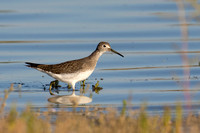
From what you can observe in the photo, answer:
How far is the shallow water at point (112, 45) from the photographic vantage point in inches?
486

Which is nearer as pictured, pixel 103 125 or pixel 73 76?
pixel 103 125

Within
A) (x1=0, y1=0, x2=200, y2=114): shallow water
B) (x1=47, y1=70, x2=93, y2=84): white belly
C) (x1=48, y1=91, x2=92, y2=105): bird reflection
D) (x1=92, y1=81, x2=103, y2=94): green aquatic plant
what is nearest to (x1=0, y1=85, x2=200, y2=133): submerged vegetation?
(x1=0, y1=0, x2=200, y2=114): shallow water

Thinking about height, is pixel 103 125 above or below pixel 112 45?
below

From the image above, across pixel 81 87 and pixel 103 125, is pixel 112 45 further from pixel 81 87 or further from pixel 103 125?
pixel 103 125

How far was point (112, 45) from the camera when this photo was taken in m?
17.9

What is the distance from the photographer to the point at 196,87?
493 inches

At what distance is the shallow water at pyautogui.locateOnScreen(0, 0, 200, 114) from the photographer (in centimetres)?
1234

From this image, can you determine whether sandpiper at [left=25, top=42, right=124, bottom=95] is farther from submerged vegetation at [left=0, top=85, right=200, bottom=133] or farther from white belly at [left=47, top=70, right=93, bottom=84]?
submerged vegetation at [left=0, top=85, right=200, bottom=133]

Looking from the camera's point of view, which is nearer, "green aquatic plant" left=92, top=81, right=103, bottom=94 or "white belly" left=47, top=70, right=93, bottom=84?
"white belly" left=47, top=70, right=93, bottom=84

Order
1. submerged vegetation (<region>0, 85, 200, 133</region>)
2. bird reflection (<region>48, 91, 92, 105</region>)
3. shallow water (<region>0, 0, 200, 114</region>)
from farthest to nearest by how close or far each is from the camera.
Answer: shallow water (<region>0, 0, 200, 114</region>) < bird reflection (<region>48, 91, 92, 105</region>) < submerged vegetation (<region>0, 85, 200, 133</region>)

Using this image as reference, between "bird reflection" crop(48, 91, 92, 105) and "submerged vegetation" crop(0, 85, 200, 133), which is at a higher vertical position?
"bird reflection" crop(48, 91, 92, 105)

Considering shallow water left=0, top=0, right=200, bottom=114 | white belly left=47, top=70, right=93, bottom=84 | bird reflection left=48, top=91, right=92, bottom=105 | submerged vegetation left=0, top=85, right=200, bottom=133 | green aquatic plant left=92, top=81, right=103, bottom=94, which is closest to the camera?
submerged vegetation left=0, top=85, right=200, bottom=133

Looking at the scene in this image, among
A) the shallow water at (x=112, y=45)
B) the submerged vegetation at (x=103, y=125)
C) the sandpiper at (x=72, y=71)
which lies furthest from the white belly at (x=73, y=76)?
the submerged vegetation at (x=103, y=125)

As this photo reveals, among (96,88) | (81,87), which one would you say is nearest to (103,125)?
(96,88)
